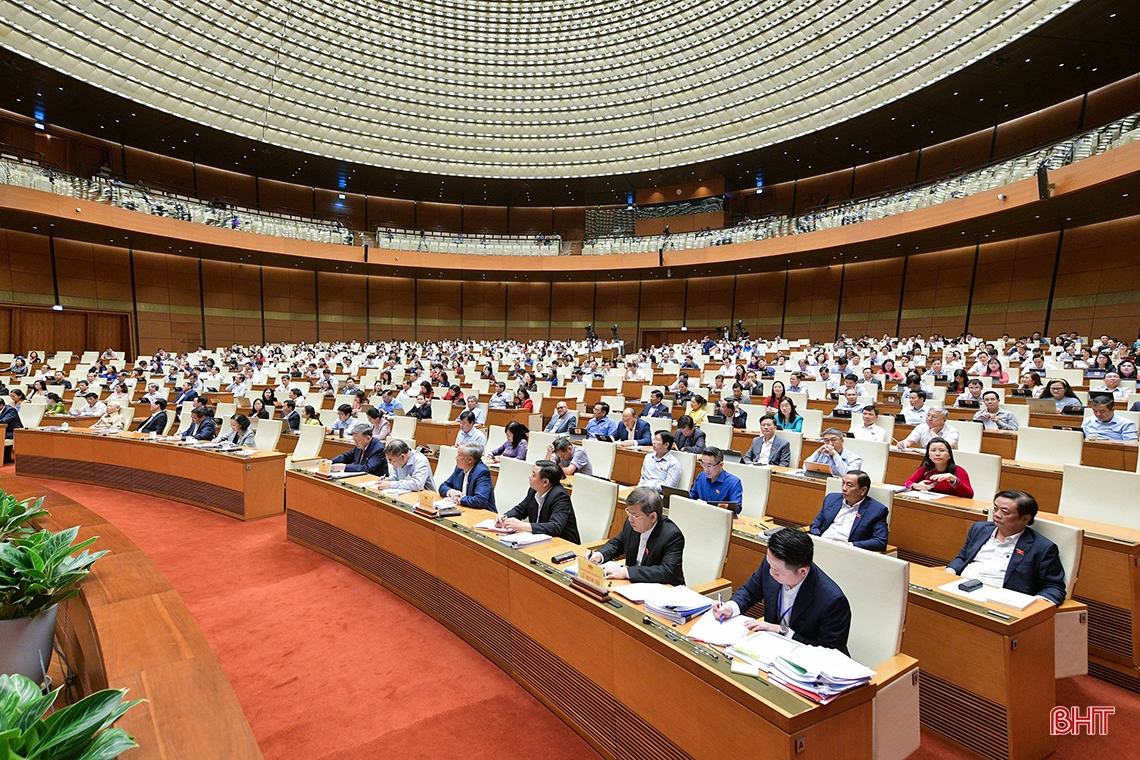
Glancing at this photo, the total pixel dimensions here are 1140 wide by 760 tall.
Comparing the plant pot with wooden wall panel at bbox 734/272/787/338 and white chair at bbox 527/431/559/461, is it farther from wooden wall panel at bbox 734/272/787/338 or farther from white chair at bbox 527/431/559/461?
wooden wall panel at bbox 734/272/787/338

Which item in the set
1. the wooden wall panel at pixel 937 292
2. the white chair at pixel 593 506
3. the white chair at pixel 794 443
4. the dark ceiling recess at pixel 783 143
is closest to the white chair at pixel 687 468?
the white chair at pixel 794 443

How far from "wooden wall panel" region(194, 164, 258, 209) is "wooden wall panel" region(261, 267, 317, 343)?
298cm

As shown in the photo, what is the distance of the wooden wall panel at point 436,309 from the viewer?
28.0 m

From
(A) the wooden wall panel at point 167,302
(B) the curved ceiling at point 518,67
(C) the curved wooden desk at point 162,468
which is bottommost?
(C) the curved wooden desk at point 162,468

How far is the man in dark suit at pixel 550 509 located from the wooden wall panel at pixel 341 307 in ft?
80.3

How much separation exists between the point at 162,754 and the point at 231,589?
12.4 ft

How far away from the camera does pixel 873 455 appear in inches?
210

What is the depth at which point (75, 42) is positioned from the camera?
1539 cm

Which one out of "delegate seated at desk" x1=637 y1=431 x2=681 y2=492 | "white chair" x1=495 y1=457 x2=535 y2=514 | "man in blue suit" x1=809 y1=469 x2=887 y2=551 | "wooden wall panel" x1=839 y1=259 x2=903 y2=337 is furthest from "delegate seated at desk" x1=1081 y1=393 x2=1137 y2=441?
"wooden wall panel" x1=839 y1=259 x2=903 y2=337

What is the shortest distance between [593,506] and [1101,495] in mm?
3330

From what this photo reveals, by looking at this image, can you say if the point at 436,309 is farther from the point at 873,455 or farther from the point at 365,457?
the point at 873,455

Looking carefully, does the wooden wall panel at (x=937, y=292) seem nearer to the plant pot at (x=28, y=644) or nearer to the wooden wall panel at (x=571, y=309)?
the wooden wall panel at (x=571, y=309)

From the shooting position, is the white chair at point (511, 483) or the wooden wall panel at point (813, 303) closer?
the white chair at point (511, 483)

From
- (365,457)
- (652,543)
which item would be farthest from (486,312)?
(652,543)
